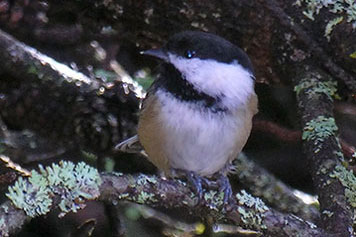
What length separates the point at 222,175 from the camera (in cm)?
219

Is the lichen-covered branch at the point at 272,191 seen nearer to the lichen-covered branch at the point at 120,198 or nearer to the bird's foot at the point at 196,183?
the bird's foot at the point at 196,183

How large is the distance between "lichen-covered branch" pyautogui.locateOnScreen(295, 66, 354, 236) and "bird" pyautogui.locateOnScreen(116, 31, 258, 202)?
0.57 ft

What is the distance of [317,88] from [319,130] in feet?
0.62

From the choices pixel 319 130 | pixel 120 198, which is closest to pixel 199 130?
pixel 319 130

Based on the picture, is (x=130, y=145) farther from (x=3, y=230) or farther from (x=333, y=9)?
(x=3, y=230)

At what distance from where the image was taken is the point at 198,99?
199cm

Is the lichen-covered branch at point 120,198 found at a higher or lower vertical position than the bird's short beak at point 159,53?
lower

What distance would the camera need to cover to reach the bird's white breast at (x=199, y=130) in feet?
6.52

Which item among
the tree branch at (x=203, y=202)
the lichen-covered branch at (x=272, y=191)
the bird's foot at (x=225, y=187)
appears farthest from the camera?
the lichen-covered branch at (x=272, y=191)

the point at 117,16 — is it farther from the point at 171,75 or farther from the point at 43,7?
the point at 171,75

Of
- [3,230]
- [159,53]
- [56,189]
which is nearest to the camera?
[3,230]

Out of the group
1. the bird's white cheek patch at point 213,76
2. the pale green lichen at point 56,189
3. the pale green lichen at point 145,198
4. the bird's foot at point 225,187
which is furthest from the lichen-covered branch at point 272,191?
the pale green lichen at point 56,189

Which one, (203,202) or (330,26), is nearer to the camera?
(203,202)

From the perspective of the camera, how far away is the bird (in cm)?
199
